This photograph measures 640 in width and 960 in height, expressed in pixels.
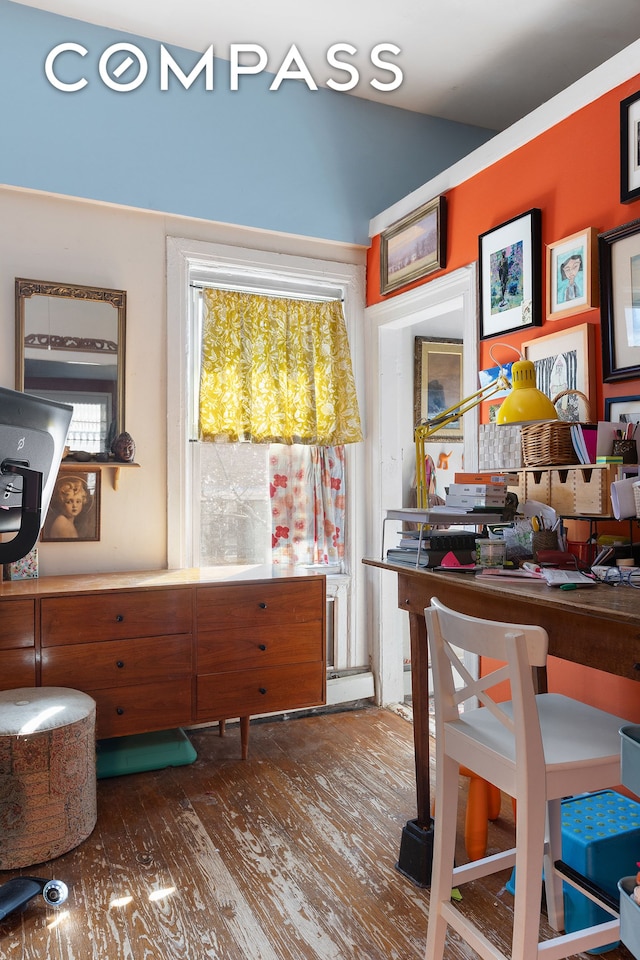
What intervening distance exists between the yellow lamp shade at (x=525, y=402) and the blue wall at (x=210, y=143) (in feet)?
6.23

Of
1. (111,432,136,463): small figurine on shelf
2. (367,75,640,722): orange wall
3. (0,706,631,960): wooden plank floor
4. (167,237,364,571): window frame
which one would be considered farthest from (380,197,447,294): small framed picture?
(0,706,631,960): wooden plank floor

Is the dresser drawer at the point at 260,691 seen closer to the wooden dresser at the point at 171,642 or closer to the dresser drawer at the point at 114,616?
the wooden dresser at the point at 171,642

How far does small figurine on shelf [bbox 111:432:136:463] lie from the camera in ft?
10.6

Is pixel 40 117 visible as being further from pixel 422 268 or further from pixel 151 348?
pixel 422 268

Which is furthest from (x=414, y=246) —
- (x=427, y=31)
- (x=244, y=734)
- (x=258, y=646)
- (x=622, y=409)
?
(x=244, y=734)

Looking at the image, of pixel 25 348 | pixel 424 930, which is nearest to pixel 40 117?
pixel 25 348

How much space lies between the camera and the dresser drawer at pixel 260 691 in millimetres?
3037

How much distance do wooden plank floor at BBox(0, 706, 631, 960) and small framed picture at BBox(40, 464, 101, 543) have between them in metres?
1.09

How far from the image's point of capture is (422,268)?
337 centimetres

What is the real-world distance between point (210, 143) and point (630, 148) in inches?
80.6

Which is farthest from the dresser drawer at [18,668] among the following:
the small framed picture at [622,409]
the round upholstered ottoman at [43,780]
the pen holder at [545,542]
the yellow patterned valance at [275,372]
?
the small framed picture at [622,409]

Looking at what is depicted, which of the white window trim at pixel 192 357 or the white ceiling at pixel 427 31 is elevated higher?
the white ceiling at pixel 427 31

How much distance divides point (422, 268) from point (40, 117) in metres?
1.85

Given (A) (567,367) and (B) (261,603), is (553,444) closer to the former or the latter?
(A) (567,367)
